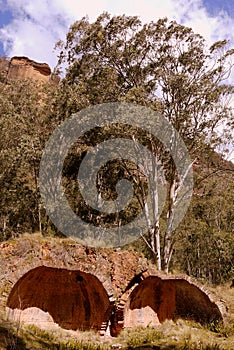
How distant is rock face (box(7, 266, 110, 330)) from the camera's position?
14195 mm

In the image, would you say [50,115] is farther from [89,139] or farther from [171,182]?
[171,182]

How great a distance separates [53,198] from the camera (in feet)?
79.8

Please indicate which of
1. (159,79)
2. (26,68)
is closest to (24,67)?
(26,68)

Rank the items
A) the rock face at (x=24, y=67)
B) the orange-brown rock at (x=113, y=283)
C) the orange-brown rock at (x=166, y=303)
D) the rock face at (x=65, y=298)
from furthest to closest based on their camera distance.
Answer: the rock face at (x=24, y=67), the orange-brown rock at (x=166, y=303), the rock face at (x=65, y=298), the orange-brown rock at (x=113, y=283)

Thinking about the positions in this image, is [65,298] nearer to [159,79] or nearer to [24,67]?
[159,79]

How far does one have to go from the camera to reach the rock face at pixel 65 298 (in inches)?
559

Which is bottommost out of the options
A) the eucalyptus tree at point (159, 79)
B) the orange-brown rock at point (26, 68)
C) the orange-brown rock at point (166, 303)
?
the orange-brown rock at point (166, 303)

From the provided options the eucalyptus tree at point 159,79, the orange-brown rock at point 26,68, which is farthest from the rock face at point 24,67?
the eucalyptus tree at point 159,79

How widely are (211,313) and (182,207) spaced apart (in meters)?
10.2

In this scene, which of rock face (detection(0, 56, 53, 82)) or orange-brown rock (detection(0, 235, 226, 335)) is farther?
rock face (detection(0, 56, 53, 82))

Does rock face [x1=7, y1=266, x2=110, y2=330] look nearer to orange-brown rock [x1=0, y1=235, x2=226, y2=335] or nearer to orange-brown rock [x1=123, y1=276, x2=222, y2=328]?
orange-brown rock [x1=0, y1=235, x2=226, y2=335]

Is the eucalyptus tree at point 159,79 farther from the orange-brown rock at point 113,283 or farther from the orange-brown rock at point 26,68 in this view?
the orange-brown rock at point 26,68

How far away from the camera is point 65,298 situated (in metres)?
15.3

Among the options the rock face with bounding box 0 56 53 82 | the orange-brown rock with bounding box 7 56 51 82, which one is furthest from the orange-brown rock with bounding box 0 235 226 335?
the orange-brown rock with bounding box 7 56 51 82
